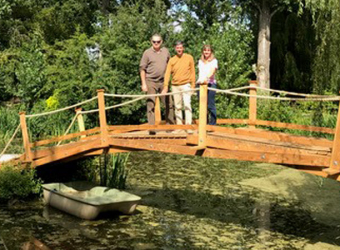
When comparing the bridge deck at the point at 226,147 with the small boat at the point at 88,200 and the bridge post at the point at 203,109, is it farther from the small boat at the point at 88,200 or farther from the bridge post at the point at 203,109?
the small boat at the point at 88,200

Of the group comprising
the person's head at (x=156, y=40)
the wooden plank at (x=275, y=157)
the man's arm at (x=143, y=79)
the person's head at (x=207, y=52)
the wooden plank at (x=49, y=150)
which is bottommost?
the wooden plank at (x=49, y=150)

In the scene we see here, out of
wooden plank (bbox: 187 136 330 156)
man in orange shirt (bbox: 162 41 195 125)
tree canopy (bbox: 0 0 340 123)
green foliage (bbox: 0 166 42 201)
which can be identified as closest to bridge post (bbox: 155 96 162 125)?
man in orange shirt (bbox: 162 41 195 125)

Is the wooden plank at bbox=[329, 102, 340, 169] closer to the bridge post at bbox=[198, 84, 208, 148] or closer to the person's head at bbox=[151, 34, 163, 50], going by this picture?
the bridge post at bbox=[198, 84, 208, 148]

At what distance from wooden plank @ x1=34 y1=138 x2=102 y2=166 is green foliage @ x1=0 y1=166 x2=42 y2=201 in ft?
1.15

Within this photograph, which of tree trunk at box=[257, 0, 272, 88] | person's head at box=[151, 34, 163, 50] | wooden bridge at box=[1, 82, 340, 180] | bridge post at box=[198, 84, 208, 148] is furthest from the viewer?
tree trunk at box=[257, 0, 272, 88]

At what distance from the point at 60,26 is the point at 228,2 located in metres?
9.34

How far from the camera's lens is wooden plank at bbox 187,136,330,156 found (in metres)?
6.99

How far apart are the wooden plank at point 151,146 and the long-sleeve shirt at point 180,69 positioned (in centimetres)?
126

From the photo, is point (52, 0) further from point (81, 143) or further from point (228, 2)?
point (81, 143)

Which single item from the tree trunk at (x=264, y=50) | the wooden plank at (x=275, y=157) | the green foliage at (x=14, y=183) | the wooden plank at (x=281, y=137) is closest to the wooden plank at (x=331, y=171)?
the wooden plank at (x=275, y=157)

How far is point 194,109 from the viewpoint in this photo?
1778 cm

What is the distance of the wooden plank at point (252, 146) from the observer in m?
6.99

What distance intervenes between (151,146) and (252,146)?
6.07ft

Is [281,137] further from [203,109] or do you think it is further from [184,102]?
[184,102]
